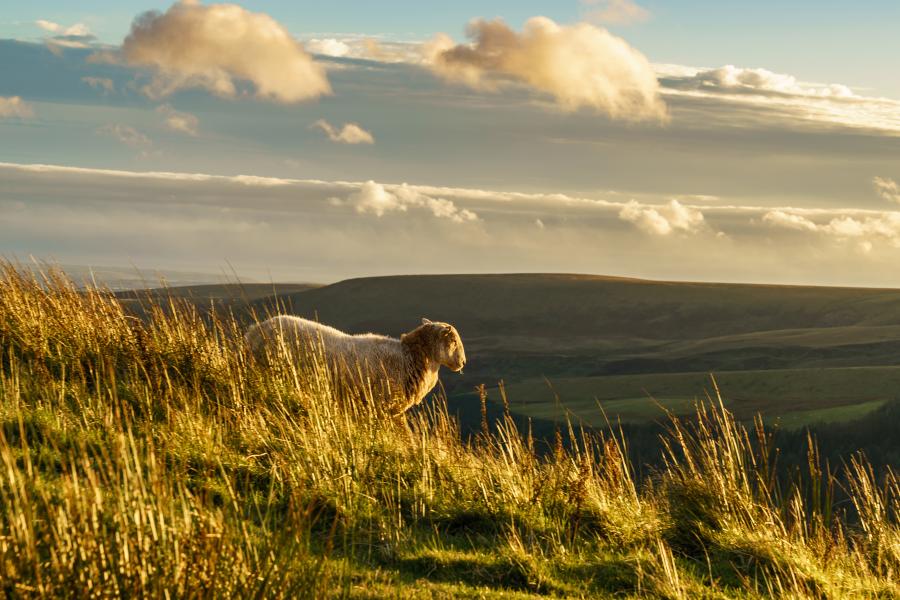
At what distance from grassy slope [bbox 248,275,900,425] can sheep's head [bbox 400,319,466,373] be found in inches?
3254

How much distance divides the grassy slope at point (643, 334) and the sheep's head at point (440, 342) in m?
82.6

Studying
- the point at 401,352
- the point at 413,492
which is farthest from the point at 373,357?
the point at 413,492

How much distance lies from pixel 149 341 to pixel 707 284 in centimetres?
19667

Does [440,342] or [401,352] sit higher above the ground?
[440,342]

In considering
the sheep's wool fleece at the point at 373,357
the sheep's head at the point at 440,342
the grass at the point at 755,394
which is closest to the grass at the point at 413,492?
the sheep's wool fleece at the point at 373,357

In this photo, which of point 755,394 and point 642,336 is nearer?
point 755,394

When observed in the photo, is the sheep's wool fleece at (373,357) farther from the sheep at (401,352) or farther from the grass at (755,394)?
the grass at (755,394)

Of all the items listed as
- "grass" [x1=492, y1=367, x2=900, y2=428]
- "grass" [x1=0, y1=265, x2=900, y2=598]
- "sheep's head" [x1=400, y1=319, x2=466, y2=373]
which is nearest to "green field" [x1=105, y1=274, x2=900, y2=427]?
"grass" [x1=492, y1=367, x2=900, y2=428]

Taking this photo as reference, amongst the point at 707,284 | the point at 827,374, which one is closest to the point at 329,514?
the point at 827,374

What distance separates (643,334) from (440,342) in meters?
168

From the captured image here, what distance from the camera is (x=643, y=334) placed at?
579 ft

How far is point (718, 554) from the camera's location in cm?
762

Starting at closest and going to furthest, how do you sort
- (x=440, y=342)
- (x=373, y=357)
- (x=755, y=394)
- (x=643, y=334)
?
(x=373, y=357), (x=440, y=342), (x=755, y=394), (x=643, y=334)

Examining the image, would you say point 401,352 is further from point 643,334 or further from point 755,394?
point 643,334
